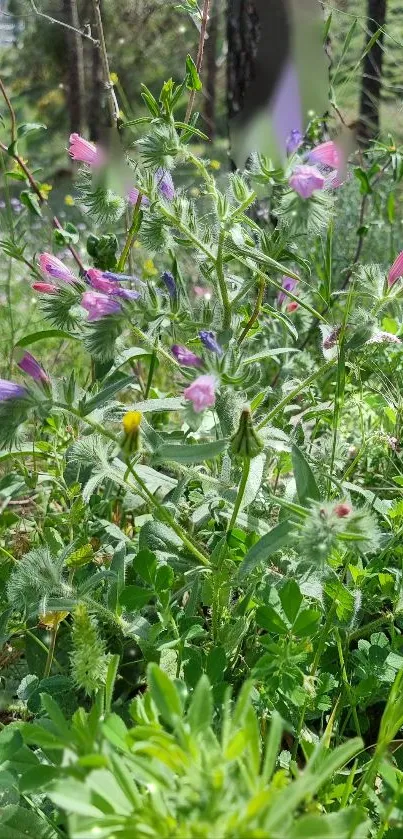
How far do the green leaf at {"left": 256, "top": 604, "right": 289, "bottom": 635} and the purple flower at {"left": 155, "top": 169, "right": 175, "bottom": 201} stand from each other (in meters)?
0.59

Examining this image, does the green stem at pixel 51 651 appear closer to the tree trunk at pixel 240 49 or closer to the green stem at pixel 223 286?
the green stem at pixel 223 286

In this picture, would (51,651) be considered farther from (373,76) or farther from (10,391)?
(373,76)

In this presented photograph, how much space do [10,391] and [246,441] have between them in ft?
1.00

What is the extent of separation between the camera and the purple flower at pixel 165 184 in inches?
44.3

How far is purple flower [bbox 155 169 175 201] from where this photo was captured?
3.69ft

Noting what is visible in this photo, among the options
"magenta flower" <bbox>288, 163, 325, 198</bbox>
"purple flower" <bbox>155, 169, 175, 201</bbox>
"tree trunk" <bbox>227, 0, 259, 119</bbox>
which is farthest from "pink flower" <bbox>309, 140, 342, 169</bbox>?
"tree trunk" <bbox>227, 0, 259, 119</bbox>

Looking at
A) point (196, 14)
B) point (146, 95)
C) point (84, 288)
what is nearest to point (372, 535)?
point (84, 288)

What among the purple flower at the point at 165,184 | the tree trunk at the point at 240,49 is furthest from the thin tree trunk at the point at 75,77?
the purple flower at the point at 165,184

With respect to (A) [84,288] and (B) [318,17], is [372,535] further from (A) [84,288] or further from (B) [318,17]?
(B) [318,17]

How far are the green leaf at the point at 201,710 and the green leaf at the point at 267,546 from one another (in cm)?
28

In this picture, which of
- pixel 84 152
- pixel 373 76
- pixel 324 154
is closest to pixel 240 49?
pixel 373 76

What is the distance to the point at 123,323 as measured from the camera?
1.03 meters

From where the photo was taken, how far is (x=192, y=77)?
1.23 metres

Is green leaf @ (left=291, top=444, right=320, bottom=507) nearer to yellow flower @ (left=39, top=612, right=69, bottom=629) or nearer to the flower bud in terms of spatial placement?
the flower bud
